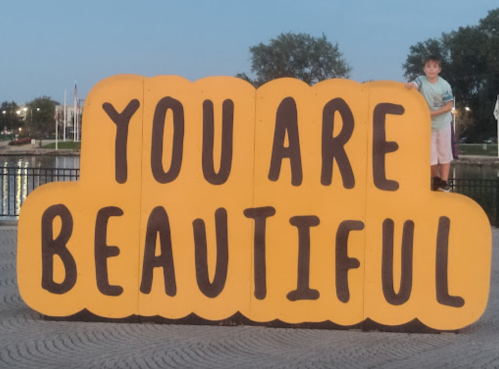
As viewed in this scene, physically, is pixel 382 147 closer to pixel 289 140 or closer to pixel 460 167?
pixel 289 140

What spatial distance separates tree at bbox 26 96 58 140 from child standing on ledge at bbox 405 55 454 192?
87212 millimetres

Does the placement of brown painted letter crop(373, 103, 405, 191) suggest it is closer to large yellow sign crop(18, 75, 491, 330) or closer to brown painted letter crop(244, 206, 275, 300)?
large yellow sign crop(18, 75, 491, 330)

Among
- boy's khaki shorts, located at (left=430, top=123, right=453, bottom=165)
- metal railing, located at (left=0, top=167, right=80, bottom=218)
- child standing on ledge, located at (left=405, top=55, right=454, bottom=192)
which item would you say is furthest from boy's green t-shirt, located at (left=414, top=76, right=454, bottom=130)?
metal railing, located at (left=0, top=167, right=80, bottom=218)

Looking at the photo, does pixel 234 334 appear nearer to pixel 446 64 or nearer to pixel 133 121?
pixel 133 121

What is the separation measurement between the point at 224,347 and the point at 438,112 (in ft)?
9.19

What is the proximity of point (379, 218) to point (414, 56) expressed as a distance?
69393 mm

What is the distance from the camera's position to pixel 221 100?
5.93 metres

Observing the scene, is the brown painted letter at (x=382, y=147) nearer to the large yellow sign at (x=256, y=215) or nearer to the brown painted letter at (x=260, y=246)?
the large yellow sign at (x=256, y=215)

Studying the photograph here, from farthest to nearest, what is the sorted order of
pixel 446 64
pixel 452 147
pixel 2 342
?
pixel 446 64 < pixel 452 147 < pixel 2 342

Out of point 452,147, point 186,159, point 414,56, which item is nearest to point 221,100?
point 186,159

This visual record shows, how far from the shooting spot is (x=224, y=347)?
5312 millimetres

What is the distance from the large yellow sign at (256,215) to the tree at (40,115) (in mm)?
87481

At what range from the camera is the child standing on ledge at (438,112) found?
676 cm

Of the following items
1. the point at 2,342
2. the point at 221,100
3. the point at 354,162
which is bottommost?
the point at 2,342
